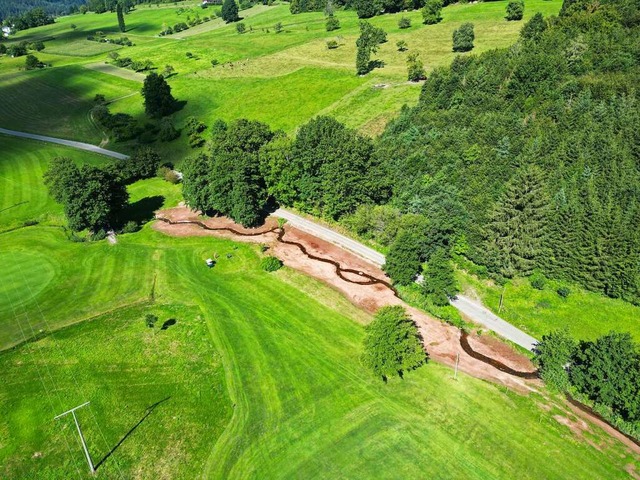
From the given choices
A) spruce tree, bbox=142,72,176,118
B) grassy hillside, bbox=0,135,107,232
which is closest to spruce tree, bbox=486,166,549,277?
grassy hillside, bbox=0,135,107,232

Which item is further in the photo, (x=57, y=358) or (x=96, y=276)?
(x=96, y=276)

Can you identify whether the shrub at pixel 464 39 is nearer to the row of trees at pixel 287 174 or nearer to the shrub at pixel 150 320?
the row of trees at pixel 287 174

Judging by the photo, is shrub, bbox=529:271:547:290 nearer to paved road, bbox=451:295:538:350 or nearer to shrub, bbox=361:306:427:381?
paved road, bbox=451:295:538:350

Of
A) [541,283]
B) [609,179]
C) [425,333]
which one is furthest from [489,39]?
[425,333]

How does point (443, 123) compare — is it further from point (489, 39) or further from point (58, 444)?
point (58, 444)

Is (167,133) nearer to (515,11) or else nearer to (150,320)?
(150,320)

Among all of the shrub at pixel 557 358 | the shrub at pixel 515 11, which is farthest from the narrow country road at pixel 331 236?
the shrub at pixel 515 11
